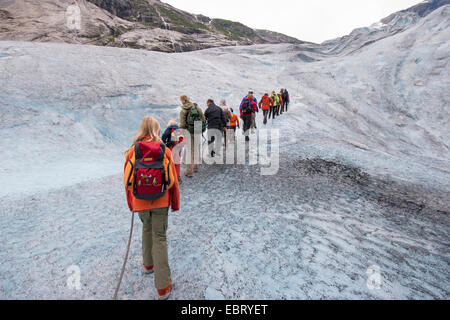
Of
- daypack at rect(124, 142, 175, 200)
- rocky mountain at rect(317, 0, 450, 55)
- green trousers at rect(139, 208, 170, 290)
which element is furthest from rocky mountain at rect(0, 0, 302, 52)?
green trousers at rect(139, 208, 170, 290)

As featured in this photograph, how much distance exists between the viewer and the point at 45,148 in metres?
8.16

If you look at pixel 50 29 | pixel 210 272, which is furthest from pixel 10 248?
pixel 50 29

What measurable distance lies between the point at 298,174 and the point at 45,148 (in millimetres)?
8922

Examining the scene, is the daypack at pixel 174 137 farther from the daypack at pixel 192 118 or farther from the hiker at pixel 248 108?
the hiker at pixel 248 108

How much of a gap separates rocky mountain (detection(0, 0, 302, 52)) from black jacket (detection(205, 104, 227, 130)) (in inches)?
1498

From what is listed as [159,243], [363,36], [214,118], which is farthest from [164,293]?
[363,36]

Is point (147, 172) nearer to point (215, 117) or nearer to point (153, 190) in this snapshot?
point (153, 190)

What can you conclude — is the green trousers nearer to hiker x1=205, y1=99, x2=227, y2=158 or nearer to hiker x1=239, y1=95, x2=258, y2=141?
hiker x1=205, y1=99, x2=227, y2=158

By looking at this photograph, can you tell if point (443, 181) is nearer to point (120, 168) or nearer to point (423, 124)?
point (120, 168)

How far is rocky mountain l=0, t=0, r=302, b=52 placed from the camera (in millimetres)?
33031

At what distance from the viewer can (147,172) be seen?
2.77m

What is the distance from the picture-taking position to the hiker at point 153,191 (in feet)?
9.16

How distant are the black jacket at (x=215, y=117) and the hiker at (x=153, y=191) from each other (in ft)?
16.4

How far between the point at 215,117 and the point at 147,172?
547 centimetres
